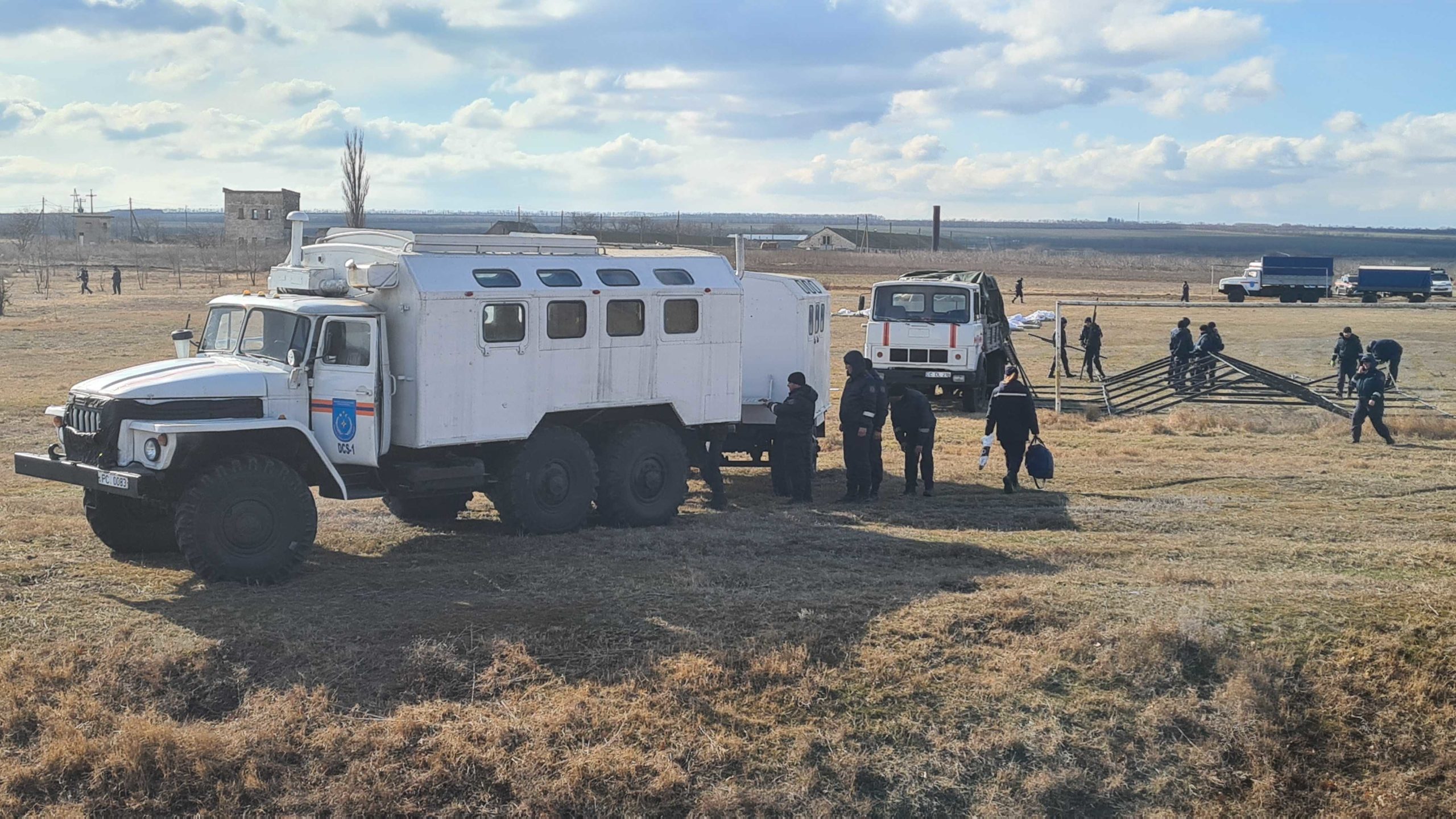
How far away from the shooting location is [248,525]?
393 inches

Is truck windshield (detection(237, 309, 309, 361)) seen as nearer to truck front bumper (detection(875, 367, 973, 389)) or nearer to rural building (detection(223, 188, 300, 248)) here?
truck front bumper (detection(875, 367, 973, 389))

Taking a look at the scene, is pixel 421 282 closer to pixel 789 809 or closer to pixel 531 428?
pixel 531 428

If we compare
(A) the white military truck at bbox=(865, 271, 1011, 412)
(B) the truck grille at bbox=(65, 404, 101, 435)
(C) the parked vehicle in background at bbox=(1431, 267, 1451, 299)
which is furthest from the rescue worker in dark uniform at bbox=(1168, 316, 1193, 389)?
(C) the parked vehicle in background at bbox=(1431, 267, 1451, 299)

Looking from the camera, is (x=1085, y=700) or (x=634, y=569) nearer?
(x=1085, y=700)

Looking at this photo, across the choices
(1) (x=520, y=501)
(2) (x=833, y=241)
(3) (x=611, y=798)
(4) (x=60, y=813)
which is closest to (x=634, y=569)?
(1) (x=520, y=501)

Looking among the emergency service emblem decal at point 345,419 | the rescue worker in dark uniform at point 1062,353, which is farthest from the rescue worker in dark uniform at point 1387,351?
the emergency service emblem decal at point 345,419

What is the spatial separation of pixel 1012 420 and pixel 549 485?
6.03 metres

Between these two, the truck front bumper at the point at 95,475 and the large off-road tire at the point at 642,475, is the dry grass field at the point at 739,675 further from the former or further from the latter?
the truck front bumper at the point at 95,475

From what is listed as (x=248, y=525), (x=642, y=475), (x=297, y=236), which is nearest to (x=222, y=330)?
(x=297, y=236)

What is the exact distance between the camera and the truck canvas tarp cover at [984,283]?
25.3 metres

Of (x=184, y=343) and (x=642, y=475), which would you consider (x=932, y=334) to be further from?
(x=184, y=343)

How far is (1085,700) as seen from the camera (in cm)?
874

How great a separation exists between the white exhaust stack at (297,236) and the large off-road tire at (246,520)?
7.11ft

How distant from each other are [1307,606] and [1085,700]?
236 cm
